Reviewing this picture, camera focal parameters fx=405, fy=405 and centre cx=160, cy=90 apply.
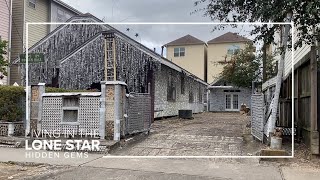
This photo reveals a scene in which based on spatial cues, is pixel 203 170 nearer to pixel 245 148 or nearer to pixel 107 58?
pixel 245 148

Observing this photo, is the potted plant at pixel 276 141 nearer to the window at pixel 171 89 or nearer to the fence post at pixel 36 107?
the fence post at pixel 36 107

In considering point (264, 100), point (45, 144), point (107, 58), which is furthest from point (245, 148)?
point (107, 58)

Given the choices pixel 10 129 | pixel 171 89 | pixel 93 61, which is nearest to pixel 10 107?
pixel 10 129

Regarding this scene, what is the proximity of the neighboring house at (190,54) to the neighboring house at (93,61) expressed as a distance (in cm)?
2293

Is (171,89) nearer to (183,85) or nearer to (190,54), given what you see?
(183,85)

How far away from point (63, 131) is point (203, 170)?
5.47m

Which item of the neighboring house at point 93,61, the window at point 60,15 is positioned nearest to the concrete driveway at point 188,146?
the neighboring house at point 93,61

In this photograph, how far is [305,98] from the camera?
40.5ft

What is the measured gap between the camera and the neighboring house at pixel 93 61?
1803 centimetres

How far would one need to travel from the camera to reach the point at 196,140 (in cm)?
1313

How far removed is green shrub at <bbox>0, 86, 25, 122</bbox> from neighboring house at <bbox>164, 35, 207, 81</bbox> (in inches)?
1259

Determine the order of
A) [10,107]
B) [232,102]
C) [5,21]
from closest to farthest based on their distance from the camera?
[10,107] → [5,21] → [232,102]

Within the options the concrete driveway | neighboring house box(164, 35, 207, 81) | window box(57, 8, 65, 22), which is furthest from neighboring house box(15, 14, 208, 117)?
neighboring house box(164, 35, 207, 81)

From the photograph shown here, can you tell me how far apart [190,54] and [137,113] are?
31949mm
